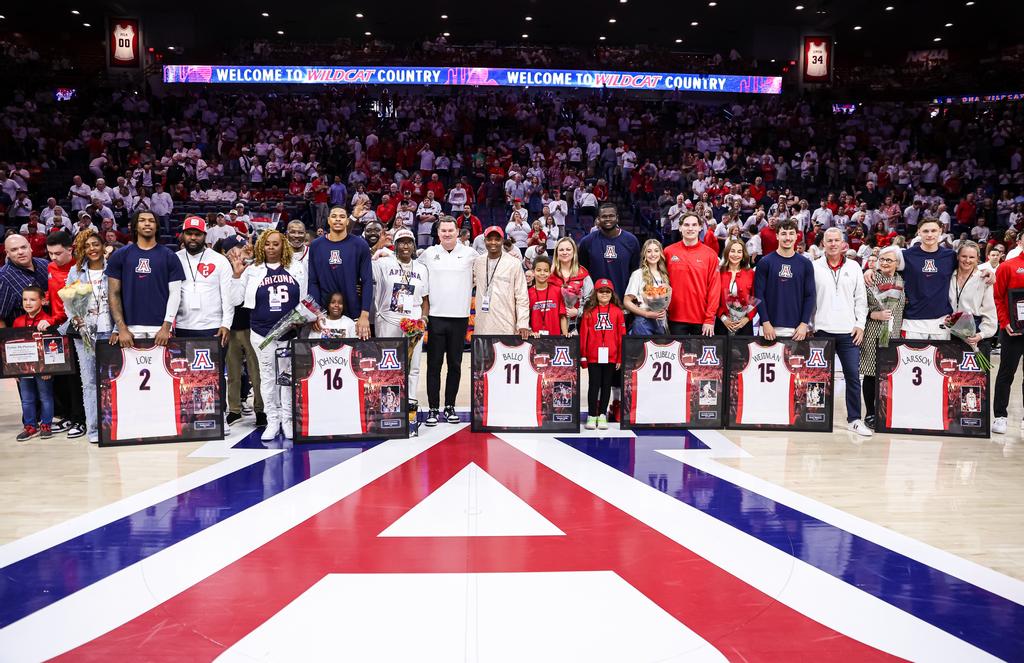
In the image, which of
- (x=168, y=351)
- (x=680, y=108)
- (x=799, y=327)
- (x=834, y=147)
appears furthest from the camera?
(x=680, y=108)

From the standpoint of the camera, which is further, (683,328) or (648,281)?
(683,328)

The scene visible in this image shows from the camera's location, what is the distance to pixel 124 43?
24938mm

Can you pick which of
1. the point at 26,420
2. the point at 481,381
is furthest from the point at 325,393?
the point at 26,420

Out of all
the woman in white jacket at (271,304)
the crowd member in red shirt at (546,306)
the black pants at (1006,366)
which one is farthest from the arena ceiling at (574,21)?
the woman in white jacket at (271,304)

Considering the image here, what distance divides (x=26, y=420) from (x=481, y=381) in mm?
4039

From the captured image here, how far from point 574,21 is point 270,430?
23.4 metres

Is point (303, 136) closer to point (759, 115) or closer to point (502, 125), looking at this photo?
point (502, 125)

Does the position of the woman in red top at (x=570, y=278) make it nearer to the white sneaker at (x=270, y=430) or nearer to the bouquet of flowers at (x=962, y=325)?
the white sneaker at (x=270, y=430)

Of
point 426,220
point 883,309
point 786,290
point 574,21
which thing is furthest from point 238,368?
point 574,21

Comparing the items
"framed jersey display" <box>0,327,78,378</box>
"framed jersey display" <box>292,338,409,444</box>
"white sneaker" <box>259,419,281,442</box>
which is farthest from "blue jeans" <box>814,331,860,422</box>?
"framed jersey display" <box>0,327,78,378</box>

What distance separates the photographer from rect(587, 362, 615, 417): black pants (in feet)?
21.6

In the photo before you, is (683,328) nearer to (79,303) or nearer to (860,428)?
(860,428)

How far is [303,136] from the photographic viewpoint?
775 inches

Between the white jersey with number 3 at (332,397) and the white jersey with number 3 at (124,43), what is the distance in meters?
24.5
